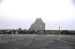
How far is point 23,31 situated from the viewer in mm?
108875
